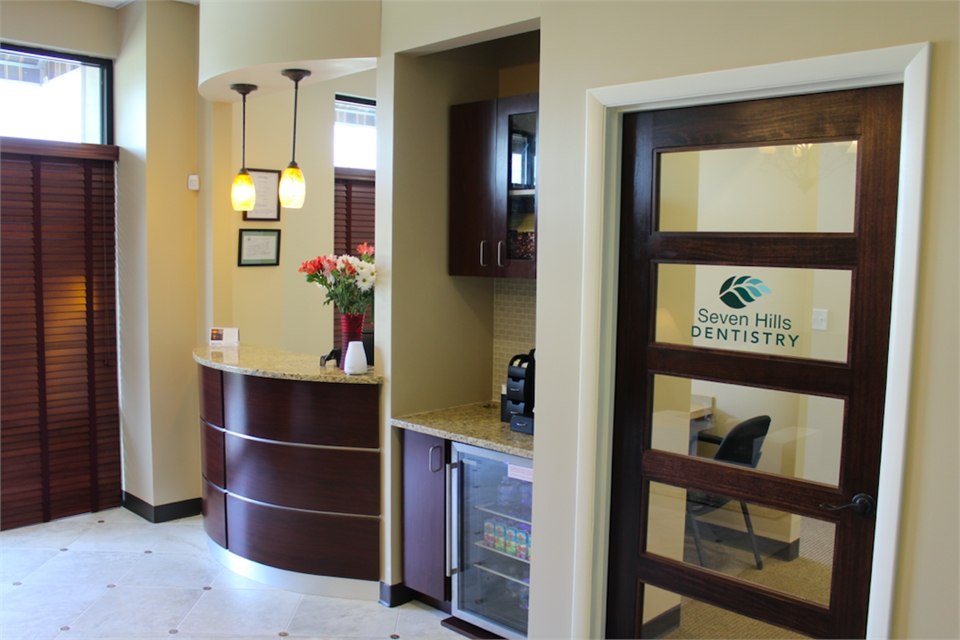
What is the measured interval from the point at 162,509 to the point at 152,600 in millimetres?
1146

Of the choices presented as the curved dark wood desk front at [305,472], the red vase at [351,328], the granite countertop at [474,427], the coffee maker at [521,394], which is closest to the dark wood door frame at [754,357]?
the granite countertop at [474,427]

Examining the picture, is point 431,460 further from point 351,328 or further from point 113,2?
point 113,2

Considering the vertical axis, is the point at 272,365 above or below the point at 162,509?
above

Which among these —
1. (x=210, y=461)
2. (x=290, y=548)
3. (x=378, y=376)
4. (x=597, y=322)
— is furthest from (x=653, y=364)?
(x=210, y=461)

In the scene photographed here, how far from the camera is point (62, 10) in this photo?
468cm

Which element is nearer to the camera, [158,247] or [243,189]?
[243,189]

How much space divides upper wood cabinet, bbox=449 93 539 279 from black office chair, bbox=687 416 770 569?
1294mm

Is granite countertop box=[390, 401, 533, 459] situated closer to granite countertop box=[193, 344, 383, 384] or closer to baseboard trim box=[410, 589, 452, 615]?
granite countertop box=[193, 344, 383, 384]

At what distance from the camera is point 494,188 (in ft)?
12.1

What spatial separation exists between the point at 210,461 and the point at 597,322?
2.68 meters

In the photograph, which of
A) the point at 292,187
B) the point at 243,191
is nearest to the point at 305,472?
the point at 292,187

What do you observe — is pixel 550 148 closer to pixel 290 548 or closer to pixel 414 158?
pixel 414 158

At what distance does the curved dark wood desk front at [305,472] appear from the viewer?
3.82 m

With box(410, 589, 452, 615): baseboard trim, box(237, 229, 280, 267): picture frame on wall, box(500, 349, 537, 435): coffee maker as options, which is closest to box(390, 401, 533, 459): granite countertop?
box(500, 349, 537, 435): coffee maker
